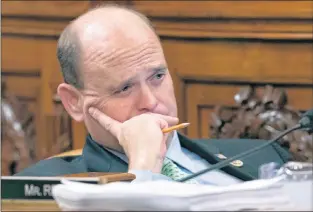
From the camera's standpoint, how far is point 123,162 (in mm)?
1888

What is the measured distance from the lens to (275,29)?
2.54 meters

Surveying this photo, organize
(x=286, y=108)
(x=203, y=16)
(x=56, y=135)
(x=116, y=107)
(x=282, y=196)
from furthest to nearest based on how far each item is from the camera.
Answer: (x=56, y=135), (x=203, y=16), (x=286, y=108), (x=116, y=107), (x=282, y=196)

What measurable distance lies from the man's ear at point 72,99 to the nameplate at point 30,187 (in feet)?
2.82

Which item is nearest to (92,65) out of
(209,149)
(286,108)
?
(209,149)

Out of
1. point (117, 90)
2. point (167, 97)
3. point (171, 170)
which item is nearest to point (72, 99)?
point (117, 90)

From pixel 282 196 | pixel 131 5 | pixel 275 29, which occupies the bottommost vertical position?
pixel 282 196

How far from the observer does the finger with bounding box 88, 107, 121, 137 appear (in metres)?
1.86

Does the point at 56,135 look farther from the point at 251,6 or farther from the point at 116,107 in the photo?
the point at 116,107

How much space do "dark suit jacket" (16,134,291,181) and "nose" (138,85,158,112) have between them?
0.44ft

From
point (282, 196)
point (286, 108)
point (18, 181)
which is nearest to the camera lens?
point (282, 196)

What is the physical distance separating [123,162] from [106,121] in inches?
3.9

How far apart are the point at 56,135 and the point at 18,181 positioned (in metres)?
1.74

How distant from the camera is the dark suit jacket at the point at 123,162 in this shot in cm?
187

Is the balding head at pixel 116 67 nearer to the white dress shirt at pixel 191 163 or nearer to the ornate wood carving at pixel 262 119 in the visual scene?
the white dress shirt at pixel 191 163
